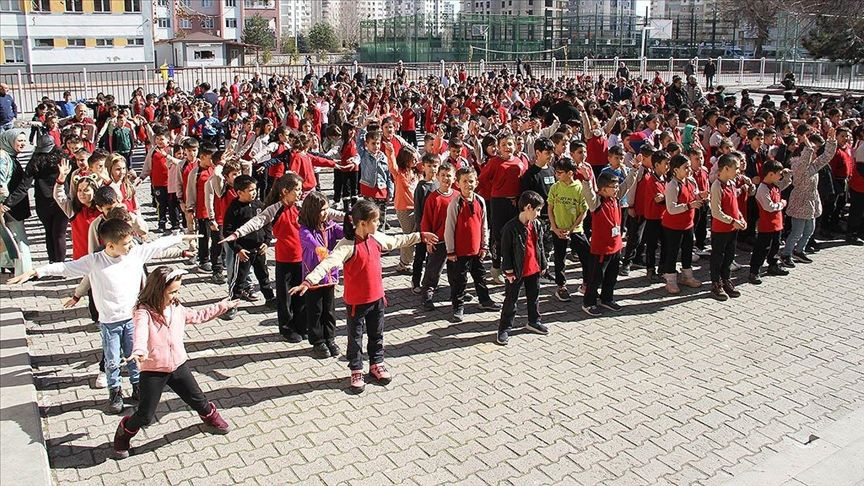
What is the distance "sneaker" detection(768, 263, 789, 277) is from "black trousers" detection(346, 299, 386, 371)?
5.76m

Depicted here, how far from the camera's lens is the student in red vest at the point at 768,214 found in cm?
904

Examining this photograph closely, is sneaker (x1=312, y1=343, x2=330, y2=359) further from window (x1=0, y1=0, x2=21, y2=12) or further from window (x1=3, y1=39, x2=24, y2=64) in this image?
window (x1=0, y1=0, x2=21, y2=12)

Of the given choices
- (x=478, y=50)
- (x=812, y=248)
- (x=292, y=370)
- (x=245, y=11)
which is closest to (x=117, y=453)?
(x=292, y=370)

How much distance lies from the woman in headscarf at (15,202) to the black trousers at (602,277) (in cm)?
652

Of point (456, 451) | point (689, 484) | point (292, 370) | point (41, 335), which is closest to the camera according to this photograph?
Answer: point (689, 484)

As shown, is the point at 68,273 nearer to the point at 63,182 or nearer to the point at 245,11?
the point at 63,182

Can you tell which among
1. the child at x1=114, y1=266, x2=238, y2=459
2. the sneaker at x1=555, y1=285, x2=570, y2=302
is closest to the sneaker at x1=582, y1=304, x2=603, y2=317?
the sneaker at x1=555, y1=285, x2=570, y2=302

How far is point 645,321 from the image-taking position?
8.05m

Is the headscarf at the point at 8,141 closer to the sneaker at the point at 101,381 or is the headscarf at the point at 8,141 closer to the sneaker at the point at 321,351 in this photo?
the sneaker at the point at 101,381

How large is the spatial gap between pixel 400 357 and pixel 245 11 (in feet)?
332

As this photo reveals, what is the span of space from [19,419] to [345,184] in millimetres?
7457

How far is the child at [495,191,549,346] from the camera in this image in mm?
7168

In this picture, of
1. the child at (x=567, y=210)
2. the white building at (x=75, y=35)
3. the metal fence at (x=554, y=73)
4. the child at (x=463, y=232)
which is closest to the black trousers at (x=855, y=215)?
the child at (x=567, y=210)

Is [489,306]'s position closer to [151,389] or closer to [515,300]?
[515,300]
